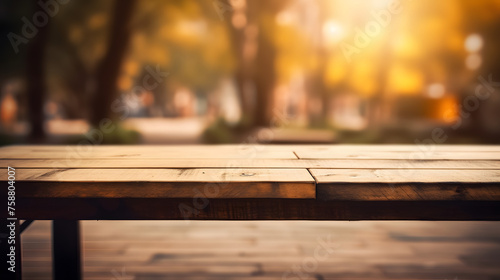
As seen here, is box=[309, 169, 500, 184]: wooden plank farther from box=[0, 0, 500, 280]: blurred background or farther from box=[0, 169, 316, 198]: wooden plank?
box=[0, 0, 500, 280]: blurred background

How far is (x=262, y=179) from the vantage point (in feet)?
4.45

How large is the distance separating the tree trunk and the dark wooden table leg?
693cm

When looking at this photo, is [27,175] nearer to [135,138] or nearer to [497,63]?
[135,138]

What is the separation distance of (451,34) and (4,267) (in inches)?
619

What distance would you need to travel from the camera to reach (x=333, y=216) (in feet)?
4.67

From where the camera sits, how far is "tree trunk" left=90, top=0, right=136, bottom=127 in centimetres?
860

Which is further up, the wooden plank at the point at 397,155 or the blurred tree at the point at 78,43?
the blurred tree at the point at 78,43

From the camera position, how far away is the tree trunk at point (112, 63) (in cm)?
860

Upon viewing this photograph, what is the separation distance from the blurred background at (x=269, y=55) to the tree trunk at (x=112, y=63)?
0.07 ft

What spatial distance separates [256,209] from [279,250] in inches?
84.6

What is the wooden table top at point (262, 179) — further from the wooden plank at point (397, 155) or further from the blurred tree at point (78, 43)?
the blurred tree at point (78, 43)

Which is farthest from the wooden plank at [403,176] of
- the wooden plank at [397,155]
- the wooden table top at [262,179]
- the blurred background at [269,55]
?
the blurred background at [269,55]

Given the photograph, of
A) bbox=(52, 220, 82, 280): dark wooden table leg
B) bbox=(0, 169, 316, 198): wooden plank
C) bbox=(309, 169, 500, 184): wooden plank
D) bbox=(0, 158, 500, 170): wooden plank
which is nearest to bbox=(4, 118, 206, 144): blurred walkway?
bbox=(52, 220, 82, 280): dark wooden table leg

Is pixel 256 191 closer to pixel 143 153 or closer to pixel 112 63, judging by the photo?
pixel 143 153
